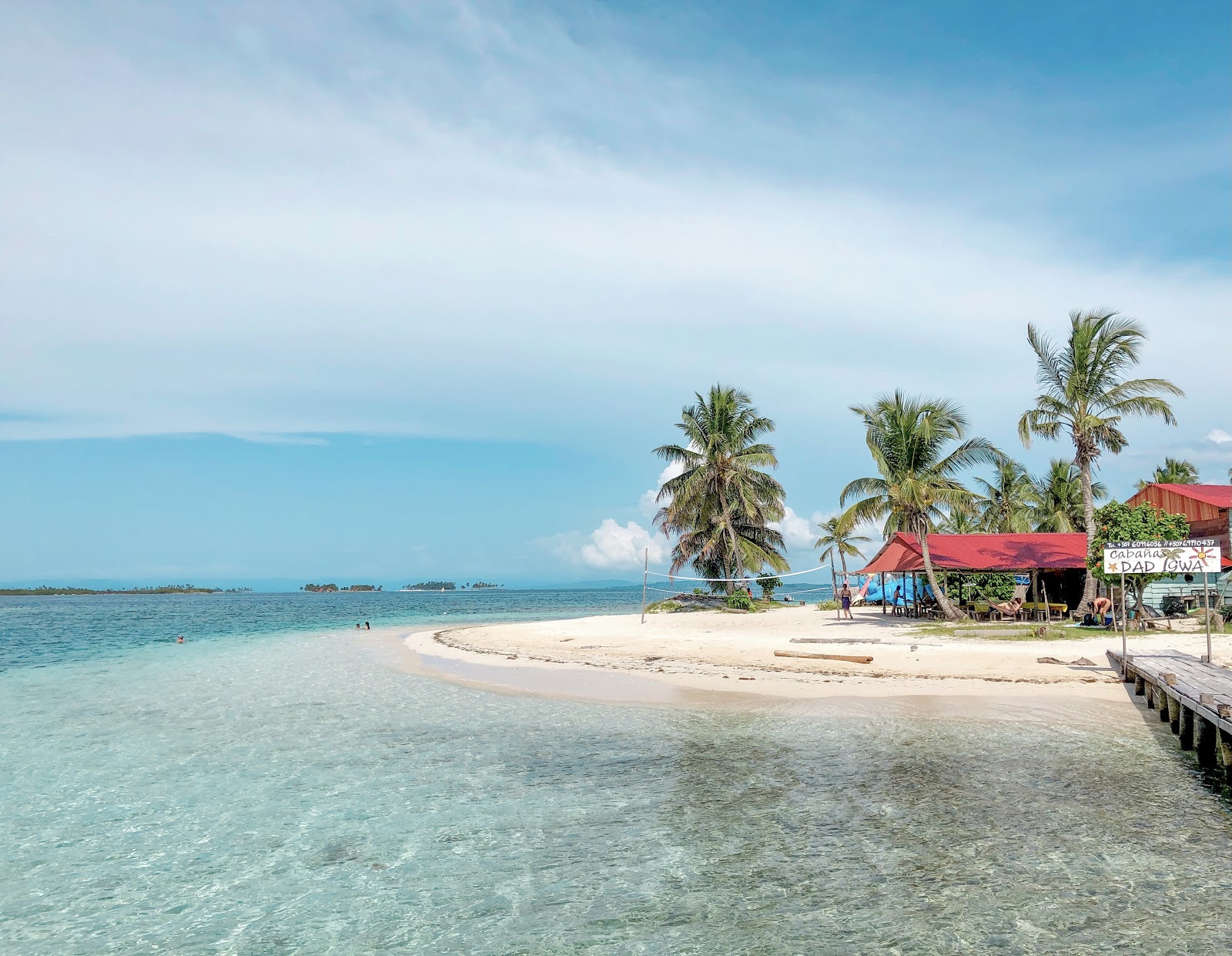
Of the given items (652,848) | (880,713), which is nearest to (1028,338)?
(880,713)

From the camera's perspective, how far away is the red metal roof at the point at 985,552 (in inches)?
1179

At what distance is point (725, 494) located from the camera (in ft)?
127

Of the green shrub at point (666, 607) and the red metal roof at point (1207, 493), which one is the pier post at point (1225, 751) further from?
the green shrub at point (666, 607)

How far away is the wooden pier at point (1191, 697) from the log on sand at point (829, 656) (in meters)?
5.25

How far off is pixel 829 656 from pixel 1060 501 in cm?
3218

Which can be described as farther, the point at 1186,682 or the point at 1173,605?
the point at 1173,605

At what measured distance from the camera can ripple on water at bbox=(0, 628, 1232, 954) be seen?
6.41m

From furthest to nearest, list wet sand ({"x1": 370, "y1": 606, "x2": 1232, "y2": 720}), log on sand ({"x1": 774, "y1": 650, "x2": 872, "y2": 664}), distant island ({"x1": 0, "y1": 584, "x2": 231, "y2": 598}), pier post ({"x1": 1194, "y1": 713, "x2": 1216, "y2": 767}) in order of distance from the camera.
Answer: distant island ({"x1": 0, "y1": 584, "x2": 231, "y2": 598}) < log on sand ({"x1": 774, "y1": 650, "x2": 872, "y2": 664}) < wet sand ({"x1": 370, "y1": 606, "x2": 1232, "y2": 720}) < pier post ({"x1": 1194, "y1": 713, "x2": 1216, "y2": 767})

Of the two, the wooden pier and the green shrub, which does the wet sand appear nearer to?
the wooden pier

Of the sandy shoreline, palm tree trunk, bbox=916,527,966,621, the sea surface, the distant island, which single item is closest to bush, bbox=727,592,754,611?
the sandy shoreline

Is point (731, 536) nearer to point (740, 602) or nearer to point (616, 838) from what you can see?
point (740, 602)

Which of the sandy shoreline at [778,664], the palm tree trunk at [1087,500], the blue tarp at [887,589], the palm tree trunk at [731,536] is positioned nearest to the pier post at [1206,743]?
the sandy shoreline at [778,664]

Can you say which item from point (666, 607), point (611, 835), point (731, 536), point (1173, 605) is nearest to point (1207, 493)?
point (1173, 605)

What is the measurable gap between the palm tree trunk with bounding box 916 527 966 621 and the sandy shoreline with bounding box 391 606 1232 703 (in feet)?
5.25
